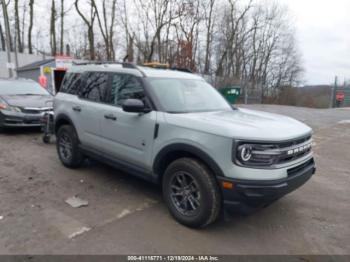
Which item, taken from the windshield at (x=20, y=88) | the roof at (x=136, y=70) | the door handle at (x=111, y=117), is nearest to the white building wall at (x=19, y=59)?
the windshield at (x=20, y=88)

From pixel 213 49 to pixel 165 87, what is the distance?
3056 cm

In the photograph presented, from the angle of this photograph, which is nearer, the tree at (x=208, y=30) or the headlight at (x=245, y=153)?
the headlight at (x=245, y=153)

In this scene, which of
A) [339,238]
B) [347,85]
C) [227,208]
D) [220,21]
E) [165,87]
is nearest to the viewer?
[227,208]

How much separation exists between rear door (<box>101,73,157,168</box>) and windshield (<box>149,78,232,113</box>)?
8.8 inches

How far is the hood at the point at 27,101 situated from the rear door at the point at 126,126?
4791mm

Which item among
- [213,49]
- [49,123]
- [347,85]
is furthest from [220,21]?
[49,123]

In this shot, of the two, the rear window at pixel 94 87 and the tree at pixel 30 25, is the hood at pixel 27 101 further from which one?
the tree at pixel 30 25

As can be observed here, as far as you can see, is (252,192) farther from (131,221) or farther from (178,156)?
(131,221)

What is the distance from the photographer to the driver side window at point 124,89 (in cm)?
365

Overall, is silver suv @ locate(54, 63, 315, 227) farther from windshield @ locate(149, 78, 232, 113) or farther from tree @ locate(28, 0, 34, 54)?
tree @ locate(28, 0, 34, 54)

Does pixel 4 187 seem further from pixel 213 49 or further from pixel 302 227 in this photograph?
pixel 213 49

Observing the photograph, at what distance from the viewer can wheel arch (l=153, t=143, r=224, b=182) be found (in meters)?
A: 2.76

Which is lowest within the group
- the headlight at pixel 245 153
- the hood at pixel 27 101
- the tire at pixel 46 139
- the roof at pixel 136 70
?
the tire at pixel 46 139

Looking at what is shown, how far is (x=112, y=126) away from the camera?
389 centimetres
